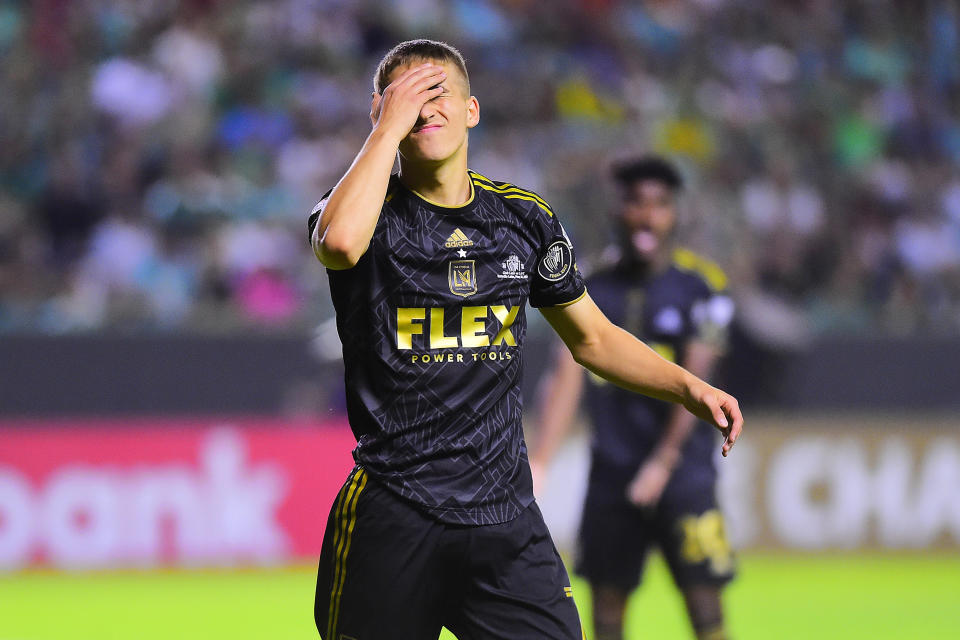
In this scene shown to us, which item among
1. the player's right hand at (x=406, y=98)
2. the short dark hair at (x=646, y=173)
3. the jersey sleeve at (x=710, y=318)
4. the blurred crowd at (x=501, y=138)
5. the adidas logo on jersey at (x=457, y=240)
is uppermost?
the blurred crowd at (x=501, y=138)

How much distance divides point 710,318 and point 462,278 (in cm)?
295

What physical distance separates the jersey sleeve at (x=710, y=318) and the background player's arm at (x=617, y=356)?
247 centimetres

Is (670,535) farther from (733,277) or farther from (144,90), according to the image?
(144,90)

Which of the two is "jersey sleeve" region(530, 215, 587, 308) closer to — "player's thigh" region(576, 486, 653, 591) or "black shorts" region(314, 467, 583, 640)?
"black shorts" region(314, 467, 583, 640)

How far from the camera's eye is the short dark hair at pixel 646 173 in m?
6.34

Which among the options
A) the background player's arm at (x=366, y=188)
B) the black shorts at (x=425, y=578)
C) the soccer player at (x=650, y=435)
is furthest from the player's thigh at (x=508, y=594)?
the soccer player at (x=650, y=435)

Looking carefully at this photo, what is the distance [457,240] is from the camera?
3.72 metres

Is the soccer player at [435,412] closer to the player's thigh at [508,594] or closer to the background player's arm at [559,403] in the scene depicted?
the player's thigh at [508,594]

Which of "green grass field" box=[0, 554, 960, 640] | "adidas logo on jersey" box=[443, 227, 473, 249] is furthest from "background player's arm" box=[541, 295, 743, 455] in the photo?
"green grass field" box=[0, 554, 960, 640]

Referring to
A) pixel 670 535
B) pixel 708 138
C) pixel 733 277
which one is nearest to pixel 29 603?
pixel 670 535

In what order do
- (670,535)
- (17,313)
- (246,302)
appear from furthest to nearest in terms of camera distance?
1. (246,302)
2. (17,313)
3. (670,535)

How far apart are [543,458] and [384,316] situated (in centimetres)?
284

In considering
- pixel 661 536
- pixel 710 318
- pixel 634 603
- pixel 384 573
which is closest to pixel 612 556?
pixel 661 536

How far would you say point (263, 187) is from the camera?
12.9 metres
